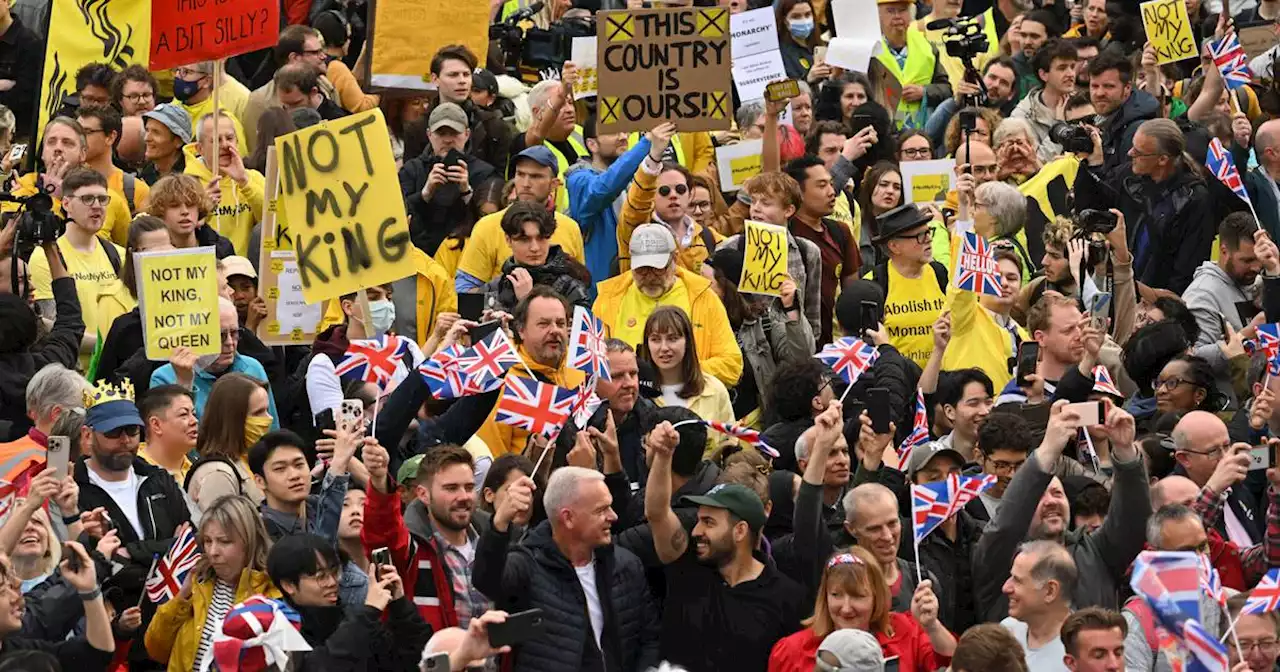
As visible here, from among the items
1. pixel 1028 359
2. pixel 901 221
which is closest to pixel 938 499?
pixel 1028 359

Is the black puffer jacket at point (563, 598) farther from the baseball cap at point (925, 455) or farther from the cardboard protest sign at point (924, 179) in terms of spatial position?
the cardboard protest sign at point (924, 179)

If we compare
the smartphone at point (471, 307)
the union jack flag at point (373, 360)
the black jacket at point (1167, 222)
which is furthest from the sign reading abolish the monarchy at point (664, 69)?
the union jack flag at point (373, 360)

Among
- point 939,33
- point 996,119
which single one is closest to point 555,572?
point 996,119

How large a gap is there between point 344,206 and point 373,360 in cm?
101

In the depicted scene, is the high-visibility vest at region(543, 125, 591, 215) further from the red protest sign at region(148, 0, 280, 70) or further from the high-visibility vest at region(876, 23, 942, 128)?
the high-visibility vest at region(876, 23, 942, 128)

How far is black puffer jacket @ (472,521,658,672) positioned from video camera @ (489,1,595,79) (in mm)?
8166

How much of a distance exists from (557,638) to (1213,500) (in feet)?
10.1

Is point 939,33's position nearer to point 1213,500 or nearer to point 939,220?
point 939,220

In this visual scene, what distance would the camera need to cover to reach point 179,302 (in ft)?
43.5

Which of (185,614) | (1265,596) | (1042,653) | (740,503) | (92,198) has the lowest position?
(1042,653)

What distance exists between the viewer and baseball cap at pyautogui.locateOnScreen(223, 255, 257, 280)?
14.5m

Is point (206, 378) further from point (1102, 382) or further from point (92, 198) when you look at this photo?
point (1102, 382)

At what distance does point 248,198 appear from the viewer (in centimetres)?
1561

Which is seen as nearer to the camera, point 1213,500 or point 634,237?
point 1213,500
